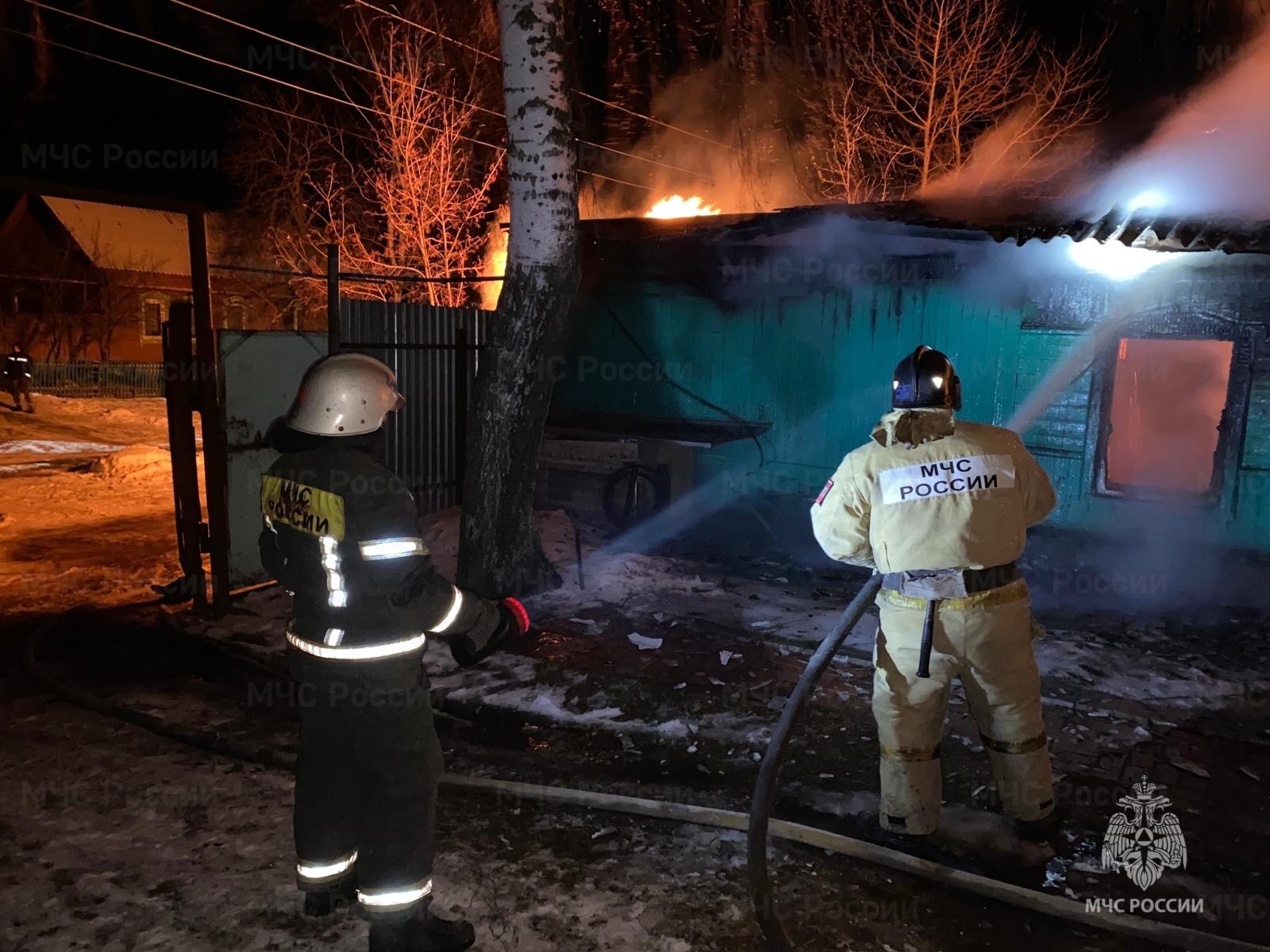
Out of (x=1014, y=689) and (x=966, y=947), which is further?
(x=1014, y=689)

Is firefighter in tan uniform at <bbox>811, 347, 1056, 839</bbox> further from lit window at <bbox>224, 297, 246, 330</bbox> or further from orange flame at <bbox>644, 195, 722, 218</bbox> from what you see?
lit window at <bbox>224, 297, 246, 330</bbox>

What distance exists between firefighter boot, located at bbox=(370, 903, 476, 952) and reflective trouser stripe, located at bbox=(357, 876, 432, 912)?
0.06 metres

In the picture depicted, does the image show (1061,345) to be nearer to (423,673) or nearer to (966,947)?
(966,947)

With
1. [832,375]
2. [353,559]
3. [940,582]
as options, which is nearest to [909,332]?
[832,375]

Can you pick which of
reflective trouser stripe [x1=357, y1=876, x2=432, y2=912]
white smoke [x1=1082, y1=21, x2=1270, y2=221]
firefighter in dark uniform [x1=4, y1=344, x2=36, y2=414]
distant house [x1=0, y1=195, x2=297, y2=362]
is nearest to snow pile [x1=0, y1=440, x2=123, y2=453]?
firefighter in dark uniform [x1=4, y1=344, x2=36, y2=414]

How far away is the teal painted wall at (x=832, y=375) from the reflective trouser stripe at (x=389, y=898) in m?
7.29

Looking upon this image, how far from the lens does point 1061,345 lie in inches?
319

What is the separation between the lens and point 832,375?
373 inches

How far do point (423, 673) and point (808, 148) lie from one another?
19.6 meters

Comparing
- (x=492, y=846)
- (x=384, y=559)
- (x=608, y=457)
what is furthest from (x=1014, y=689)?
(x=608, y=457)

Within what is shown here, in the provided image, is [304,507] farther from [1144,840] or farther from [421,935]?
[1144,840]

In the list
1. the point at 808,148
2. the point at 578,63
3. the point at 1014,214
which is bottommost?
the point at 1014,214

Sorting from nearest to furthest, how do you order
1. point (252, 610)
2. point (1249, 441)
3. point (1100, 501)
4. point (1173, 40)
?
point (252, 610), point (1249, 441), point (1100, 501), point (1173, 40)

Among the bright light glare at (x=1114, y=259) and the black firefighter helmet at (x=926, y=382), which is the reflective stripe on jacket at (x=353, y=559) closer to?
the black firefighter helmet at (x=926, y=382)
